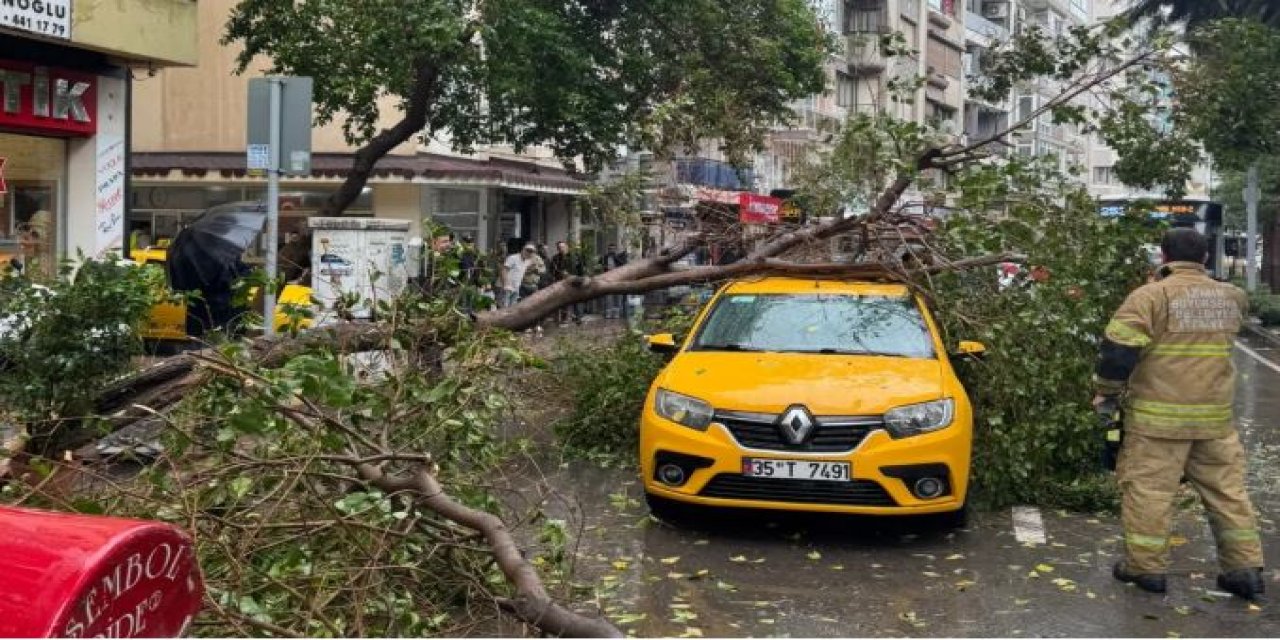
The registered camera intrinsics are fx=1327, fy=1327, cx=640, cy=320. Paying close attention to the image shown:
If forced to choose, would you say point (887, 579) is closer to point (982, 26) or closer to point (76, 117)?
point (76, 117)

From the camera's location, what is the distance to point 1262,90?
736 inches

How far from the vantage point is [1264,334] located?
27.8 m

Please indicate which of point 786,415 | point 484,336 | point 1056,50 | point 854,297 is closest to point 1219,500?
point 786,415

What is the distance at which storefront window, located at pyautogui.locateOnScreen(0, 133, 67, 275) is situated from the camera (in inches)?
601

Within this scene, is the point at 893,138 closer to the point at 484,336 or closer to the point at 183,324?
the point at 484,336

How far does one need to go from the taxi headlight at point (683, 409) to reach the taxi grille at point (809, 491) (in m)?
0.32

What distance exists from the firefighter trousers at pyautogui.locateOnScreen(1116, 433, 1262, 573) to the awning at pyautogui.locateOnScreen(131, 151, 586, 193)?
74.0 feet

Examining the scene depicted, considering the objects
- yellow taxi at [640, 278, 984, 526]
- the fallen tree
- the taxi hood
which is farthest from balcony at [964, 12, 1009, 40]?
the fallen tree

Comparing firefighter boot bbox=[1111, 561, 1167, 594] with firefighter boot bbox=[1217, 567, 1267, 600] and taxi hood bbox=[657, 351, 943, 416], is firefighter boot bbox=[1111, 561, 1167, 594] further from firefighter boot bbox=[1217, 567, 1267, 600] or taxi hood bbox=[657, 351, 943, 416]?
taxi hood bbox=[657, 351, 943, 416]

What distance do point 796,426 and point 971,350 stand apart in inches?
62.6

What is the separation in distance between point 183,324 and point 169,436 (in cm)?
1143

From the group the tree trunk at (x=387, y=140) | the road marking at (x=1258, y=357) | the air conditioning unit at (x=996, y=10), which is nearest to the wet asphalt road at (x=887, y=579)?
the tree trunk at (x=387, y=140)

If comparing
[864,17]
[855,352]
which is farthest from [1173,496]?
[864,17]

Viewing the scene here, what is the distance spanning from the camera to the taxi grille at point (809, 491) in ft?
22.3
